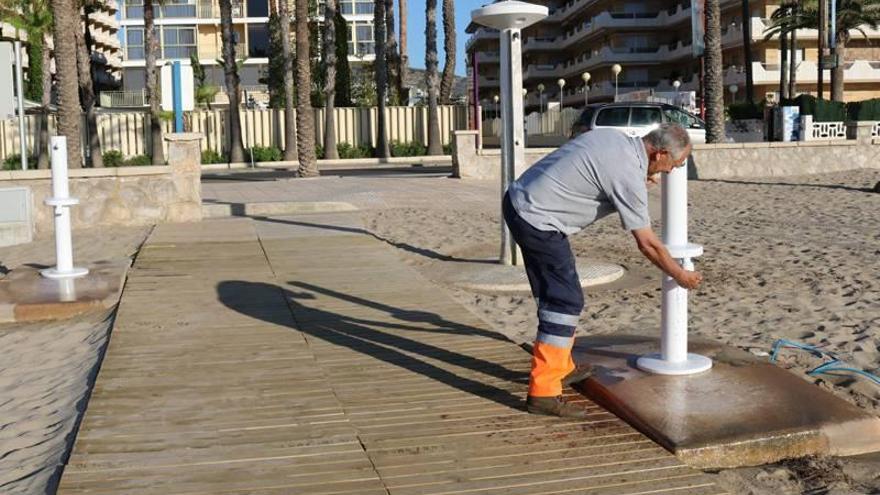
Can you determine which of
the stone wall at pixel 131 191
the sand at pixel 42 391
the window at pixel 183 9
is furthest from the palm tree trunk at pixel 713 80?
the window at pixel 183 9

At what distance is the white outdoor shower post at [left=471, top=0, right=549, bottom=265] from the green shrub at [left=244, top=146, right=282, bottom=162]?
1157 inches

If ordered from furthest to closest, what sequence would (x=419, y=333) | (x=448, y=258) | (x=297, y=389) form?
(x=448, y=258)
(x=419, y=333)
(x=297, y=389)

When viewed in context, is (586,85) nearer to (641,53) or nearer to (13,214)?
(641,53)

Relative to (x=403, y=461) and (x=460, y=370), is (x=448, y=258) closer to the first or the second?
(x=460, y=370)

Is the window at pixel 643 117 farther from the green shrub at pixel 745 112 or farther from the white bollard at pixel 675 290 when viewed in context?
the white bollard at pixel 675 290

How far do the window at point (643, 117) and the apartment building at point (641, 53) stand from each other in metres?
28.2

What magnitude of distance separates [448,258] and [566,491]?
7164 millimetres

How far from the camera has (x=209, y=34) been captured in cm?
7050

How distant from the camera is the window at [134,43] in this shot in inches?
2790

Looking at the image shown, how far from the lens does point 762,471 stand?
4391 mm

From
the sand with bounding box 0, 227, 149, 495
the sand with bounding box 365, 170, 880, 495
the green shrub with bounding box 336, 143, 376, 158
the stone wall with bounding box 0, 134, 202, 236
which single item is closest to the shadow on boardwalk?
the sand with bounding box 365, 170, 880, 495

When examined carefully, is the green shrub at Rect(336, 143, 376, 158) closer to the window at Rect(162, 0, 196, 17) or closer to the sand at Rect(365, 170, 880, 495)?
the sand at Rect(365, 170, 880, 495)

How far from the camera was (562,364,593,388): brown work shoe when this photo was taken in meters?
5.41

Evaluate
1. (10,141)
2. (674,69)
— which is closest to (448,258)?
(10,141)
